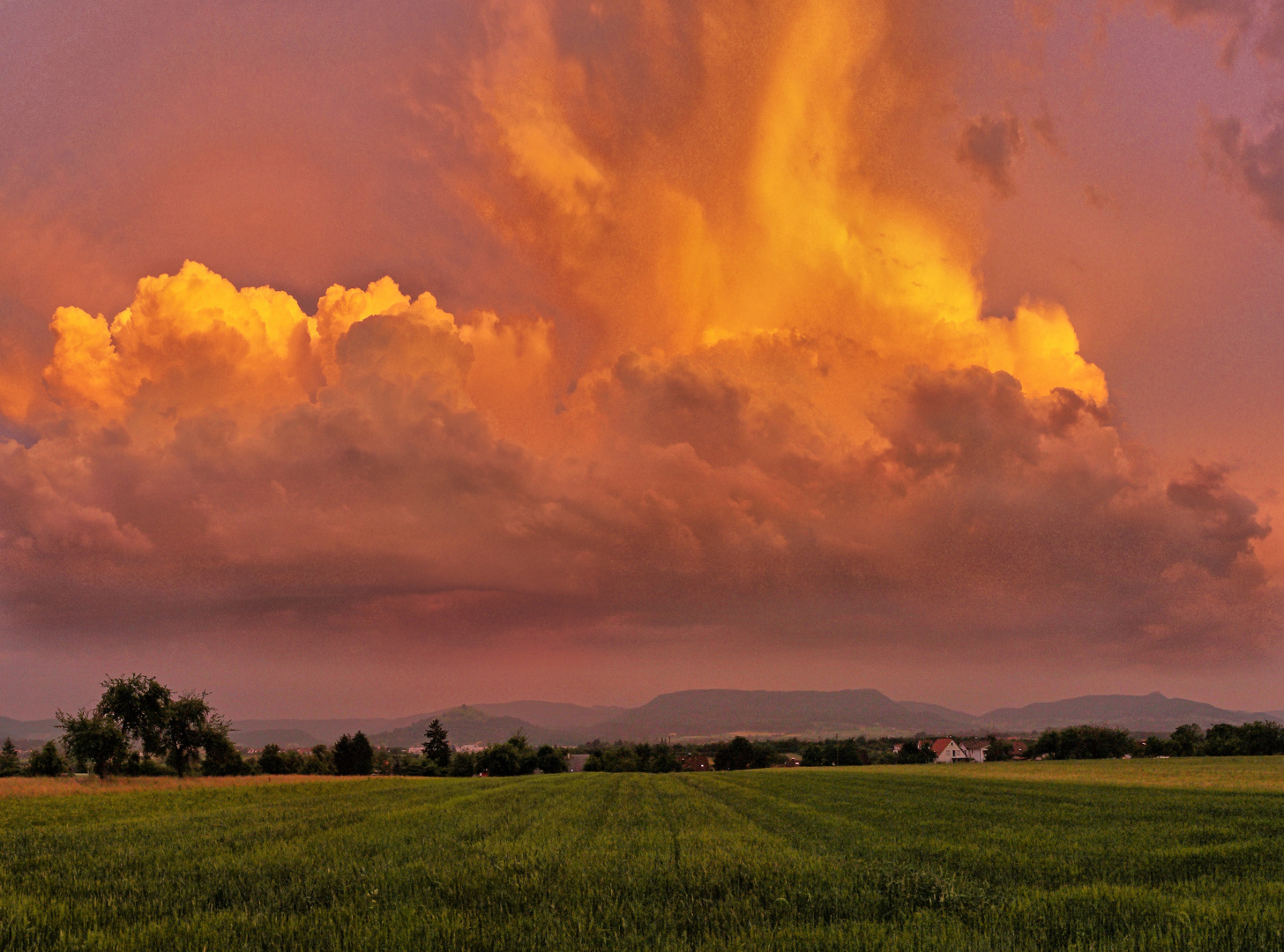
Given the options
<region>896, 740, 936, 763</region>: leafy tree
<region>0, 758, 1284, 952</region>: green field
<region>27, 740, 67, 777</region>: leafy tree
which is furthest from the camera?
<region>896, 740, 936, 763</region>: leafy tree

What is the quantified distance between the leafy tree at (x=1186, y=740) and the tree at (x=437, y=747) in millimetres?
141080

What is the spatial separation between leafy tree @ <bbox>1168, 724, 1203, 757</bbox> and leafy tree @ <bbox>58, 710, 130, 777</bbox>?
165 metres

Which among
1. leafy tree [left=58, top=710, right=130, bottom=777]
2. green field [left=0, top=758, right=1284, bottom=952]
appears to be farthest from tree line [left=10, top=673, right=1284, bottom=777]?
green field [left=0, top=758, right=1284, bottom=952]

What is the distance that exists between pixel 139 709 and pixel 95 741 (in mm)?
7299

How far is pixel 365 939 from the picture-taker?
25.2ft

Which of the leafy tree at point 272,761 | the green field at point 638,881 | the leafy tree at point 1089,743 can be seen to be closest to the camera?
the green field at point 638,881

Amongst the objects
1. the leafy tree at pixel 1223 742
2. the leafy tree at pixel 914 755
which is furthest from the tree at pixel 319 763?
the leafy tree at pixel 1223 742

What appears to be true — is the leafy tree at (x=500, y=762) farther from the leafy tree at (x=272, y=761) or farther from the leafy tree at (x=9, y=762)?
the leafy tree at (x=9, y=762)

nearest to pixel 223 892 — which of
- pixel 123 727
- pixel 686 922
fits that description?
pixel 686 922

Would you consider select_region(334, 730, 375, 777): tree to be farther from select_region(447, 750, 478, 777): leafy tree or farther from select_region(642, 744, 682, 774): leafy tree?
select_region(642, 744, 682, 774): leafy tree

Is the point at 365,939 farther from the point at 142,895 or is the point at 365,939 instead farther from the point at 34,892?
the point at 34,892

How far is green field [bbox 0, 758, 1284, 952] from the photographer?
8055mm

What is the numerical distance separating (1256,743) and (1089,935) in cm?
14898

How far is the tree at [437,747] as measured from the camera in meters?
137
